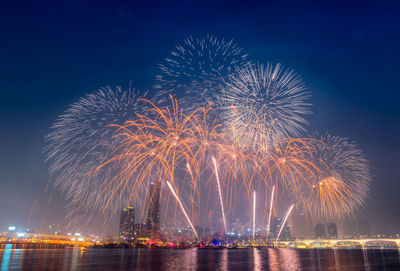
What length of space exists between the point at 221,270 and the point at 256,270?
475 cm

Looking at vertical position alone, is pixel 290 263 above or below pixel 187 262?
below

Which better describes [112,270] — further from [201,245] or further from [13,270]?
[201,245]

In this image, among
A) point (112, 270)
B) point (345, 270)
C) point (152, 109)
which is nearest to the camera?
point (152, 109)

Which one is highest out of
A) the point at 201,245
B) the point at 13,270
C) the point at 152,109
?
the point at 152,109

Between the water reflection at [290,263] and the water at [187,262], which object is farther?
the water reflection at [290,263]

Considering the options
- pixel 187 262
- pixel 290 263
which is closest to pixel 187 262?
pixel 187 262

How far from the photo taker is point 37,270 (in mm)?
38219

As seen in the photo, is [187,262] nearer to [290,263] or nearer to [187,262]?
[187,262]

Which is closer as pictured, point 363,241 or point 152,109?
point 152,109

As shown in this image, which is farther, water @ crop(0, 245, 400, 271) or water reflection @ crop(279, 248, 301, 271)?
water reflection @ crop(279, 248, 301, 271)

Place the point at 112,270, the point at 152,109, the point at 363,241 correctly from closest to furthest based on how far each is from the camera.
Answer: the point at 152,109, the point at 112,270, the point at 363,241

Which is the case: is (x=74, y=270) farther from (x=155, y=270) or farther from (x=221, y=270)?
(x=221, y=270)

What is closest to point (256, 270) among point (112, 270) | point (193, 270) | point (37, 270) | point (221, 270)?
point (221, 270)

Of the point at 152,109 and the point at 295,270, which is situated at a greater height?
the point at 152,109
